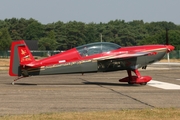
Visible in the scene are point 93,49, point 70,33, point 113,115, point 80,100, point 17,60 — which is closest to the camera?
point 113,115

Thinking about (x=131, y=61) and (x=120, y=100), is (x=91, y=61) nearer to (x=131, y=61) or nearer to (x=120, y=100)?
(x=131, y=61)

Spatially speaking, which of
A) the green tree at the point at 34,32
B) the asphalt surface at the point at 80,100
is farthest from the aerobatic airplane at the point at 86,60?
the green tree at the point at 34,32

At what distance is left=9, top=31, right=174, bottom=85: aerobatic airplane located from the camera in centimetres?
1912

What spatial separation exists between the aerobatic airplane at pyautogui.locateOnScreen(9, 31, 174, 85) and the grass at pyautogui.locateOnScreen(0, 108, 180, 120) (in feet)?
26.3

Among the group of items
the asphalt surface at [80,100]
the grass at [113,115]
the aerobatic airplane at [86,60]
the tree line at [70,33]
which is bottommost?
the grass at [113,115]

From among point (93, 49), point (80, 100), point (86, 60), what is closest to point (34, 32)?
point (93, 49)

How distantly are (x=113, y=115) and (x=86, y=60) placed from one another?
8.78m

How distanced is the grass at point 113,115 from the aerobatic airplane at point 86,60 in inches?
316

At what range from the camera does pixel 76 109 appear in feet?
39.3

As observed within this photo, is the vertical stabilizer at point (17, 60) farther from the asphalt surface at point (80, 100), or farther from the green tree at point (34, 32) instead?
the green tree at point (34, 32)

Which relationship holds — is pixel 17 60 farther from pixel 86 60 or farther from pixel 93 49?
pixel 93 49

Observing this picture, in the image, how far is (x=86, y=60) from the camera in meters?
19.4

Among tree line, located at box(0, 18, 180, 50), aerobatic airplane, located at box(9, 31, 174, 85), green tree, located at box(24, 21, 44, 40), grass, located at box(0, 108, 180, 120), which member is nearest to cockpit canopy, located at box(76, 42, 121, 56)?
aerobatic airplane, located at box(9, 31, 174, 85)

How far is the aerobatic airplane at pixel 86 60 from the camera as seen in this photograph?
62.7 ft
